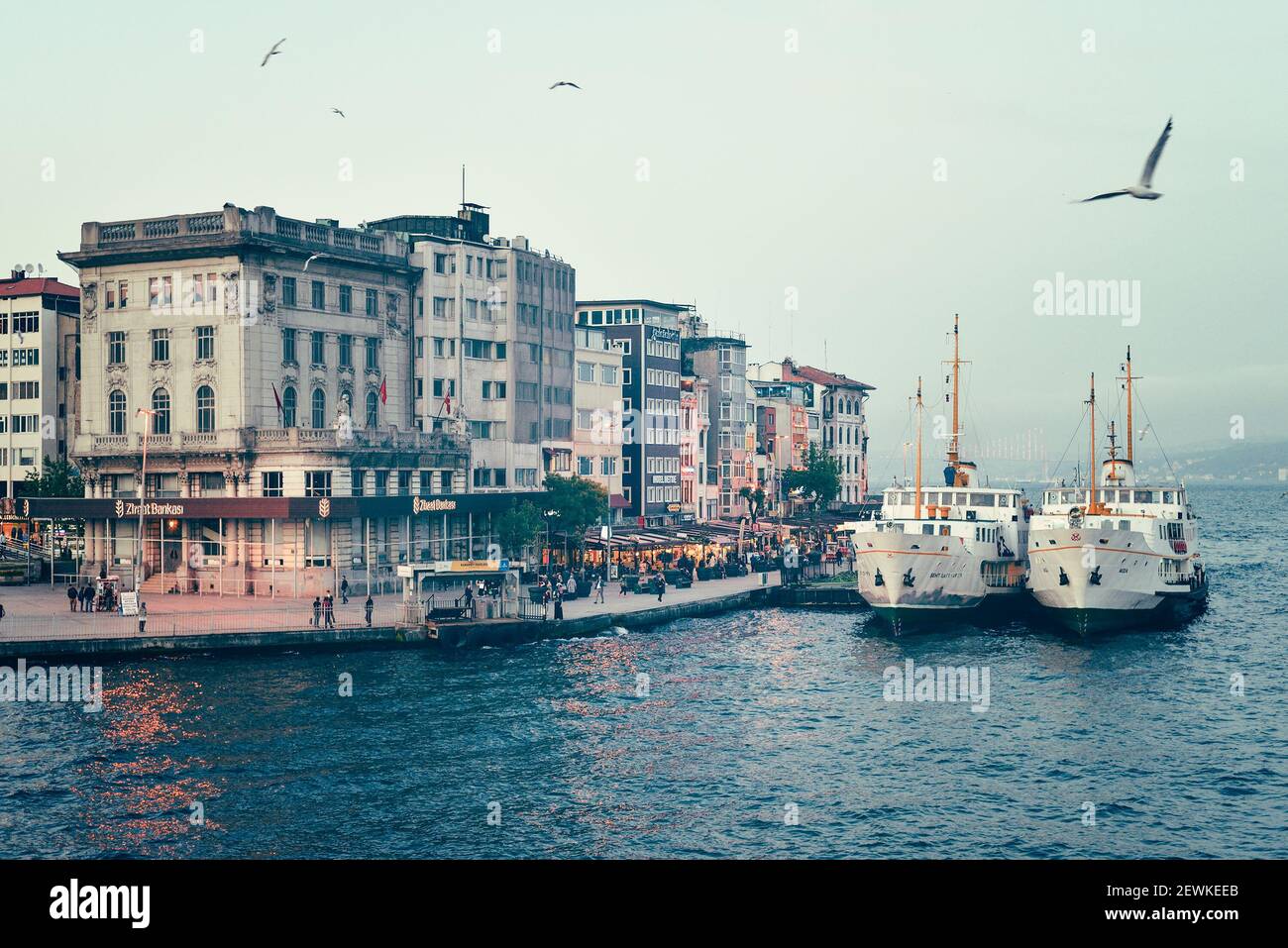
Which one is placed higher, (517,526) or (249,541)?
(517,526)

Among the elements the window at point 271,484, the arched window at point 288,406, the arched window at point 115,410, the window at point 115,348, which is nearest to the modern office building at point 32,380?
the arched window at point 115,410

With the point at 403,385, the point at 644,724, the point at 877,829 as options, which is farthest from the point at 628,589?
the point at 877,829

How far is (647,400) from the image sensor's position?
12431 cm

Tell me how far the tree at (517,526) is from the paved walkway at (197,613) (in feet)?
27.6

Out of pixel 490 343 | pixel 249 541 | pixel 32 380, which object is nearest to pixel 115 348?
pixel 249 541

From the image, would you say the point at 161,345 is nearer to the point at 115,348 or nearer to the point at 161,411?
the point at 115,348

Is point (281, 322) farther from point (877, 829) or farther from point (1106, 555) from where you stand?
point (877, 829)

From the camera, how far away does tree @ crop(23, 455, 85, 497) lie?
100 meters

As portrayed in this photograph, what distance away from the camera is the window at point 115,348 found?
8531 cm

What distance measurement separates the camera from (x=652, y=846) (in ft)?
113

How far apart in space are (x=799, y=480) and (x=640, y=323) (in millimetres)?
38124

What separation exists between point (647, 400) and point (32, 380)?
53.2 metres

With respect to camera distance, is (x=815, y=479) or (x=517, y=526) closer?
(x=517, y=526)

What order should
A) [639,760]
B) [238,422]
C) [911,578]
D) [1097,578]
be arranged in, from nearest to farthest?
[639,760], [1097,578], [911,578], [238,422]
